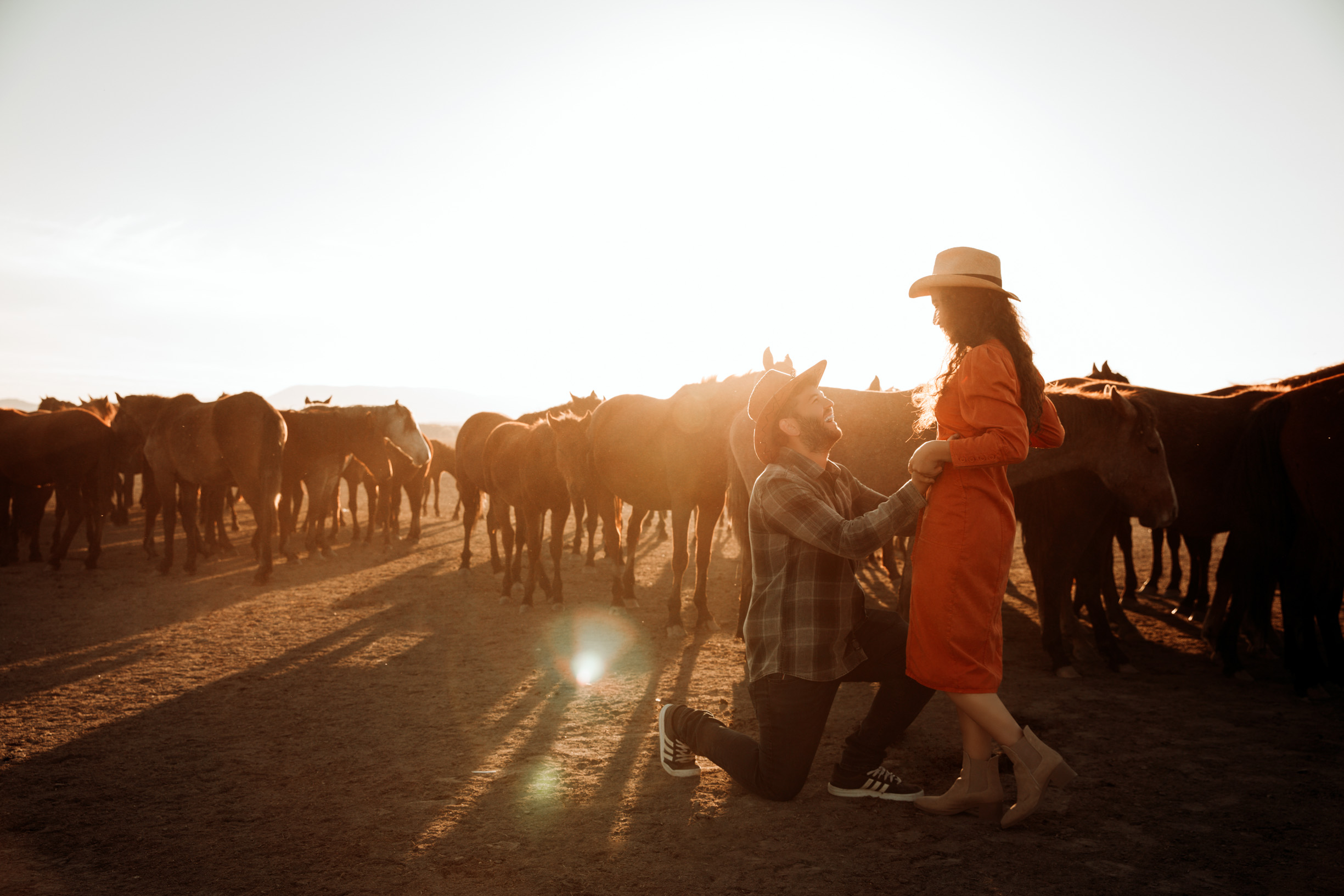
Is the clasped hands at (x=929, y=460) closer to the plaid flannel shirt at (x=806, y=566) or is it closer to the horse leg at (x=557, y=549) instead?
the plaid flannel shirt at (x=806, y=566)

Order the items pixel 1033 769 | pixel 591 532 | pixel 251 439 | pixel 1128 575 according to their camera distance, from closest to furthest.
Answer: pixel 1033 769, pixel 1128 575, pixel 251 439, pixel 591 532

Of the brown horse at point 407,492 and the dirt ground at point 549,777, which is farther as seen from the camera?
the brown horse at point 407,492

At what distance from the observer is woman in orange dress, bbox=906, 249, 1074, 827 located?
9.45 feet

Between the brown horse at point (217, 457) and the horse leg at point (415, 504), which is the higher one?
the brown horse at point (217, 457)

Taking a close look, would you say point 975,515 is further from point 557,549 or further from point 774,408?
point 557,549

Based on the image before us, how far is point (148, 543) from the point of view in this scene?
11508mm

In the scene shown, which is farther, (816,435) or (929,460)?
(816,435)

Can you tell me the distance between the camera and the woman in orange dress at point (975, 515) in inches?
113

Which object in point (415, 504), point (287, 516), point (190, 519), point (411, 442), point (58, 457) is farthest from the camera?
point (415, 504)

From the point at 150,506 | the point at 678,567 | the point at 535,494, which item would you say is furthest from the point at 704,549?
the point at 150,506

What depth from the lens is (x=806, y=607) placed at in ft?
10.4

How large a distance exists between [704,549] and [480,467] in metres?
4.98

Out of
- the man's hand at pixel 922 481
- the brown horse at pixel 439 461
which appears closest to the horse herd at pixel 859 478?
the man's hand at pixel 922 481

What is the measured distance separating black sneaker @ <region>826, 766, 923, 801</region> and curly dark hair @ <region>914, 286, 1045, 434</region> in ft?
6.07
